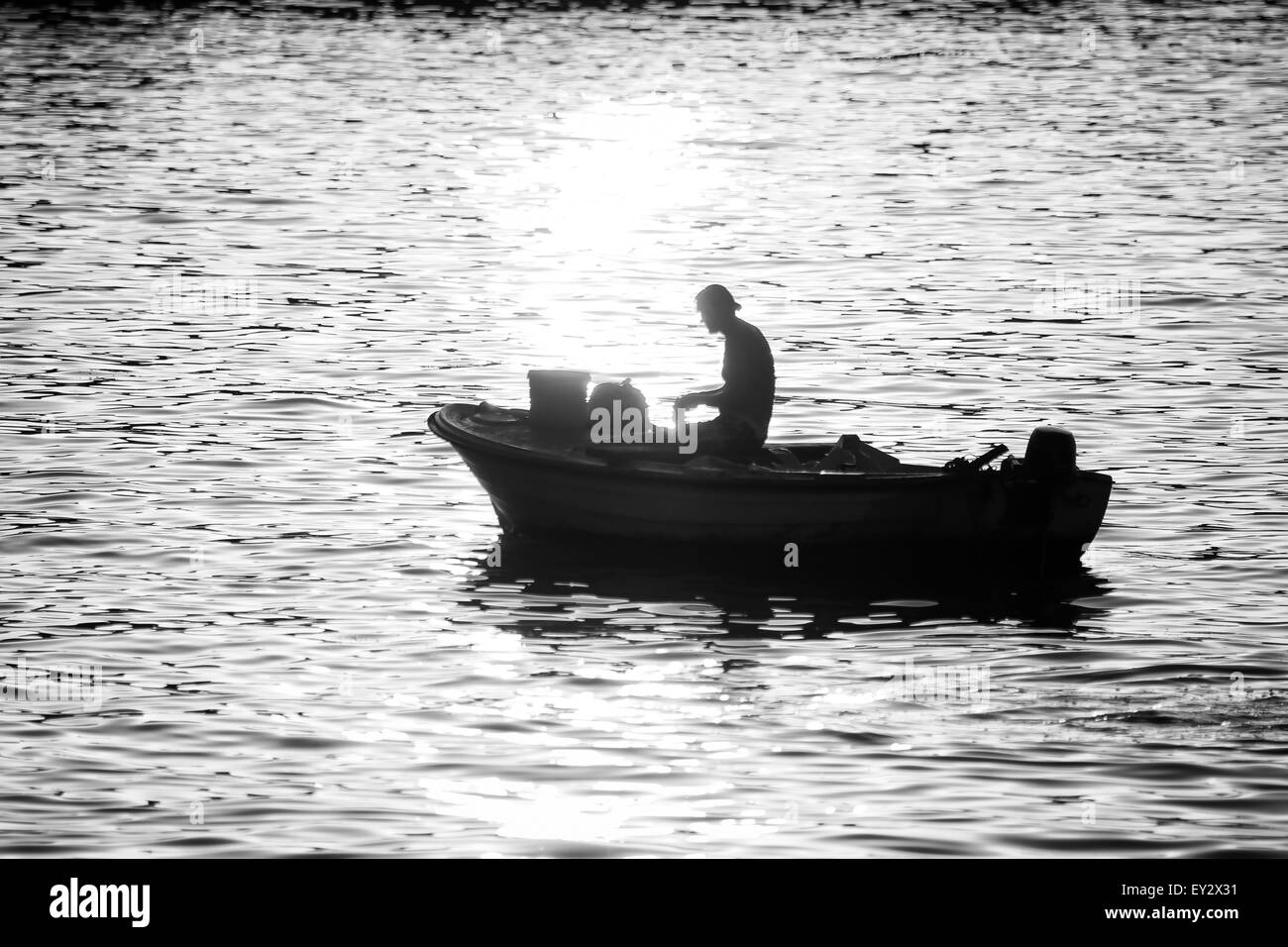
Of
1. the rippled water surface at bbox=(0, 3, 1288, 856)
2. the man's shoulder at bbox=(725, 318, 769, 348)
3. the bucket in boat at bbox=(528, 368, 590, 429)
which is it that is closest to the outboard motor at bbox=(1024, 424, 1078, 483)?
the rippled water surface at bbox=(0, 3, 1288, 856)

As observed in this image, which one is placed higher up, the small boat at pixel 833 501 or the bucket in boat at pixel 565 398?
the bucket in boat at pixel 565 398

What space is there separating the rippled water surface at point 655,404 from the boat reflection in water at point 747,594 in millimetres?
57

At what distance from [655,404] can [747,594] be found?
5183mm

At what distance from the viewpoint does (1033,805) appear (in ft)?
35.6

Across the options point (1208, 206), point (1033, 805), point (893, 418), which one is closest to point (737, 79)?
point (1208, 206)

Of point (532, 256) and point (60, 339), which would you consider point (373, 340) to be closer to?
point (60, 339)

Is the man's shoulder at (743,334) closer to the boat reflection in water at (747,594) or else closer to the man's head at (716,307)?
the man's head at (716,307)

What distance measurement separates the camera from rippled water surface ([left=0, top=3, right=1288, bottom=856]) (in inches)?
444

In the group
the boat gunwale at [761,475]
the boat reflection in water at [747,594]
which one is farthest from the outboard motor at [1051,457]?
the boat reflection in water at [747,594]

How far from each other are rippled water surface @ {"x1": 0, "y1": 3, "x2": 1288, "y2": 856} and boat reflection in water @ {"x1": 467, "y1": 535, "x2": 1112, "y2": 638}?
0.06m

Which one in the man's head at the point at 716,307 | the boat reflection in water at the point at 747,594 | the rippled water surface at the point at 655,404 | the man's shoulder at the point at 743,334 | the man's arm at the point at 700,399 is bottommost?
the boat reflection in water at the point at 747,594

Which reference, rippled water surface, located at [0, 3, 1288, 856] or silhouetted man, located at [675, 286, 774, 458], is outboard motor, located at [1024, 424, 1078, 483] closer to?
rippled water surface, located at [0, 3, 1288, 856]

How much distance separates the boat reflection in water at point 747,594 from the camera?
48.8 feet

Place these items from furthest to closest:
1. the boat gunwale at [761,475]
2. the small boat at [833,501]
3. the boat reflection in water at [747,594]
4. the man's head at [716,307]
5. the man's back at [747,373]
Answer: the man's back at [747,373]
the man's head at [716,307]
the small boat at [833,501]
the boat gunwale at [761,475]
the boat reflection in water at [747,594]
